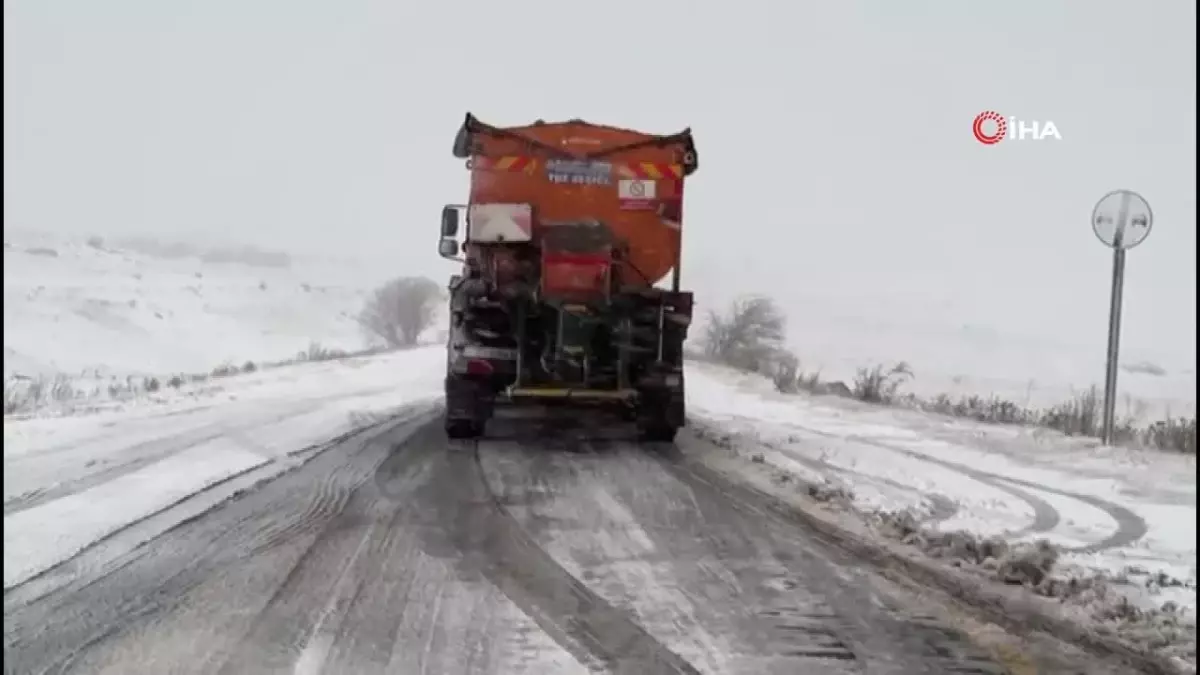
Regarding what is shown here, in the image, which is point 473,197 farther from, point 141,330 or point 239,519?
point 141,330

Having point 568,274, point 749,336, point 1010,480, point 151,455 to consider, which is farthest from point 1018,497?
point 749,336

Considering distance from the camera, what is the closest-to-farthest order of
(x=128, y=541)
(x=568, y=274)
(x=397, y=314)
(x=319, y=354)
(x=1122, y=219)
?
1. (x=128, y=541)
2. (x=1122, y=219)
3. (x=568, y=274)
4. (x=319, y=354)
5. (x=397, y=314)

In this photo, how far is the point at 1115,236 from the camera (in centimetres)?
750

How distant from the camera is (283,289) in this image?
1616cm

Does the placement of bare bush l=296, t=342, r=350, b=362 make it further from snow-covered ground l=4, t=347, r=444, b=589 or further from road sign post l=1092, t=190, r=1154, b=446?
road sign post l=1092, t=190, r=1154, b=446

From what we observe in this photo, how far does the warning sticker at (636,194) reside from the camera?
8.92 metres

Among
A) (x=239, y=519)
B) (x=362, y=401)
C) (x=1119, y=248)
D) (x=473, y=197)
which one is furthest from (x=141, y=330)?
(x=1119, y=248)

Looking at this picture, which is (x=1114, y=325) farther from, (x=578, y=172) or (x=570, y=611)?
(x=570, y=611)

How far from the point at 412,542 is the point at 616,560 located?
1.00 metres

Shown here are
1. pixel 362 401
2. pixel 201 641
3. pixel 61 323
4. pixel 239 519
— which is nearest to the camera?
pixel 201 641

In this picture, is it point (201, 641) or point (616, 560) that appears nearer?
point (201, 641)

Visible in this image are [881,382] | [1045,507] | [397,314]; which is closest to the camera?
[1045,507]

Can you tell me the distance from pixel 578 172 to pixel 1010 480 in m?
4.52

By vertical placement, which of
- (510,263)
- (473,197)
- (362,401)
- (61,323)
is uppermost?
(473,197)
